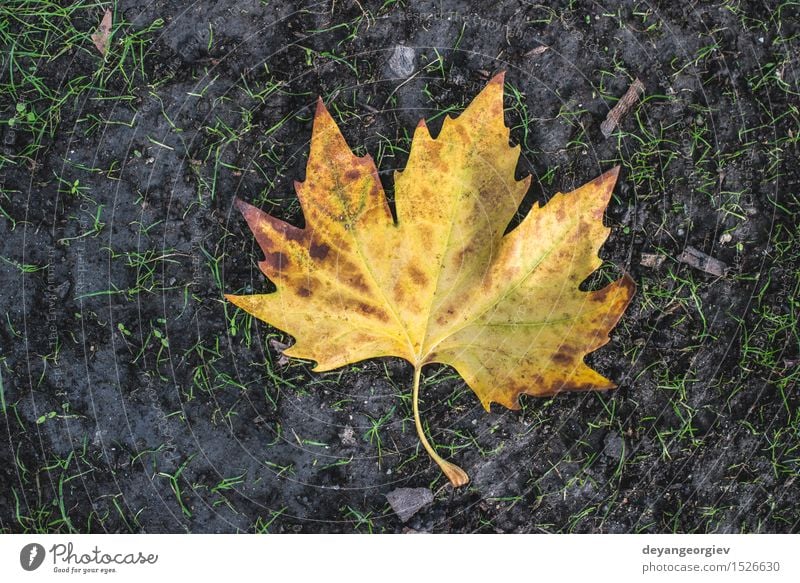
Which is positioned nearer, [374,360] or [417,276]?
[417,276]

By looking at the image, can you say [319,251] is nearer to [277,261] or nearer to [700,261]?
[277,261]

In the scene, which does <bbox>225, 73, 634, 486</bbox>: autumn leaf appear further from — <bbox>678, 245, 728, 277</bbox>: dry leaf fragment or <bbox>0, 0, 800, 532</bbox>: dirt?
<bbox>678, 245, 728, 277</bbox>: dry leaf fragment

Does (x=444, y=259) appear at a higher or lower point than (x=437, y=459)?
higher

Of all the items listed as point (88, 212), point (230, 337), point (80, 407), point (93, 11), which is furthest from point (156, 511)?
point (93, 11)

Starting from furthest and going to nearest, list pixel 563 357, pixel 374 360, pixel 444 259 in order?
pixel 374 360, pixel 563 357, pixel 444 259

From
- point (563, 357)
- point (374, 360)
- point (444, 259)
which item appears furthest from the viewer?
point (374, 360)

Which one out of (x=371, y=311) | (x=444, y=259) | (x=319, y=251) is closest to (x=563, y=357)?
(x=444, y=259)

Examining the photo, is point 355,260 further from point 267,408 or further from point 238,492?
point 238,492
